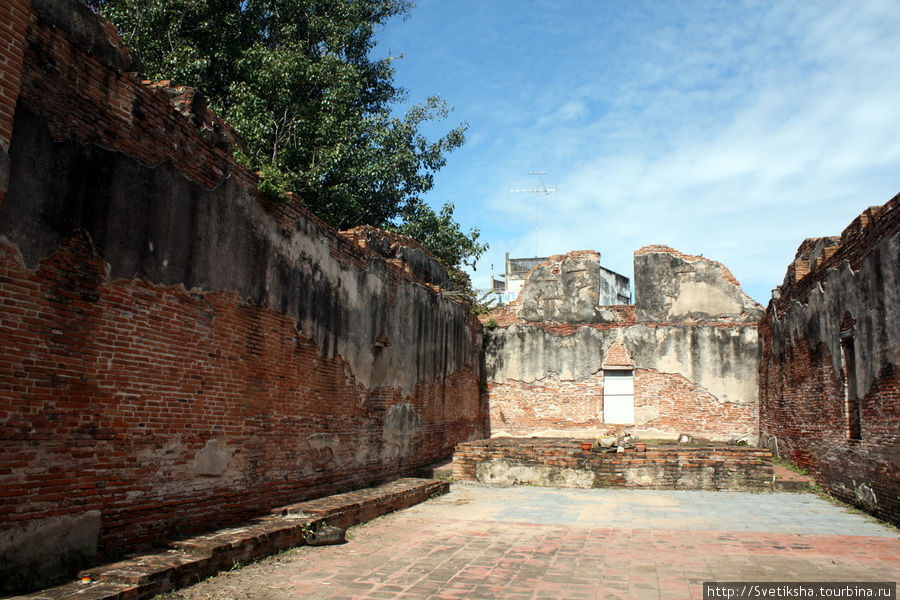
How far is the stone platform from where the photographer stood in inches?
169

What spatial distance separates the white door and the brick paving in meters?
7.74

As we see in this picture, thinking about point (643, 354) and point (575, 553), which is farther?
point (643, 354)

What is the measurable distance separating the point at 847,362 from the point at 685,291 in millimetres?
8609

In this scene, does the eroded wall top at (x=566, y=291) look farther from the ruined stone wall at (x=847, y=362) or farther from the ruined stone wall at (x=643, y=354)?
the ruined stone wall at (x=847, y=362)

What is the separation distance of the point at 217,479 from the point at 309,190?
36.9 ft

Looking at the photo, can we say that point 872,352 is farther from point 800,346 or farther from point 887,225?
point 800,346

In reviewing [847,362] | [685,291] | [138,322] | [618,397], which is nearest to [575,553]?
[138,322]

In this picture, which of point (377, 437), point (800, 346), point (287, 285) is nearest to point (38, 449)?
point (287, 285)

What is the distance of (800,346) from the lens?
39.4 feet

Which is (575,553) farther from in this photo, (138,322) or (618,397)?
(618,397)

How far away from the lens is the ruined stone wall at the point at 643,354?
54.7 feet

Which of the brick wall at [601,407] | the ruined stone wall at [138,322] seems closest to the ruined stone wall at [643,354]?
the brick wall at [601,407]

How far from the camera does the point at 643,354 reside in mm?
17359

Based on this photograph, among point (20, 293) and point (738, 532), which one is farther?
point (738, 532)
